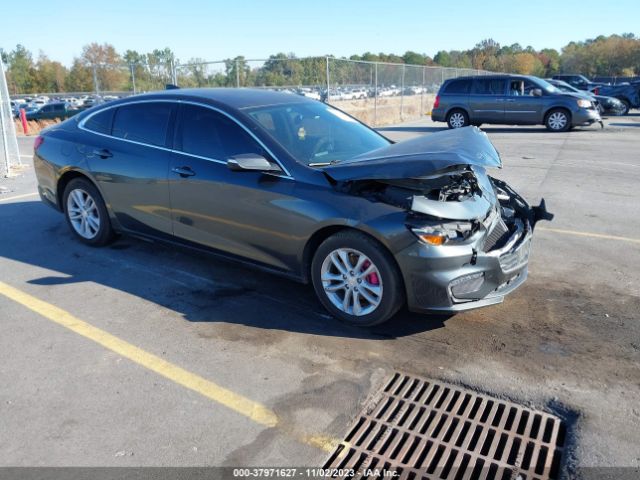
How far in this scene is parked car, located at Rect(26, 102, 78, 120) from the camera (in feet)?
92.5

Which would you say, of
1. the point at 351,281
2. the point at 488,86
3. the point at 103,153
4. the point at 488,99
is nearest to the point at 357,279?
the point at 351,281

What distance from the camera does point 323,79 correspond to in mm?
19906

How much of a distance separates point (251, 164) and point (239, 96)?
3.95 feet

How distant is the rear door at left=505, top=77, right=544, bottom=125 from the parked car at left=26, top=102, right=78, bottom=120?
2186 centimetres

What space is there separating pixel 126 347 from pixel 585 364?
3.14 metres

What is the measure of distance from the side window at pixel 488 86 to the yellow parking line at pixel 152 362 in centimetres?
1638

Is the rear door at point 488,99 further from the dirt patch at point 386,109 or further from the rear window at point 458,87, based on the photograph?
the dirt patch at point 386,109

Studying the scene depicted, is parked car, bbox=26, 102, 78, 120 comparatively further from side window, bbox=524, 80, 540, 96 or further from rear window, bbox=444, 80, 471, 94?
side window, bbox=524, 80, 540, 96

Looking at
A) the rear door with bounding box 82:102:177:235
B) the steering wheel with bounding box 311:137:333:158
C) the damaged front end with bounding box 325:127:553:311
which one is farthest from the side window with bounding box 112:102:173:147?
the damaged front end with bounding box 325:127:553:311

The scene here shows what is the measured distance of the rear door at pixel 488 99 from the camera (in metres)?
17.6

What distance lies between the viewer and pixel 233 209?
443cm

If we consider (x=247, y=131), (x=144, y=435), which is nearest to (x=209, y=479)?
(x=144, y=435)

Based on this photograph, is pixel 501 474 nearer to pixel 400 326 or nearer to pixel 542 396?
pixel 542 396

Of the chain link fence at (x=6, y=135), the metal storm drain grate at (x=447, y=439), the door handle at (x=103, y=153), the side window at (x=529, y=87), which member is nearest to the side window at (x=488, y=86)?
the side window at (x=529, y=87)
